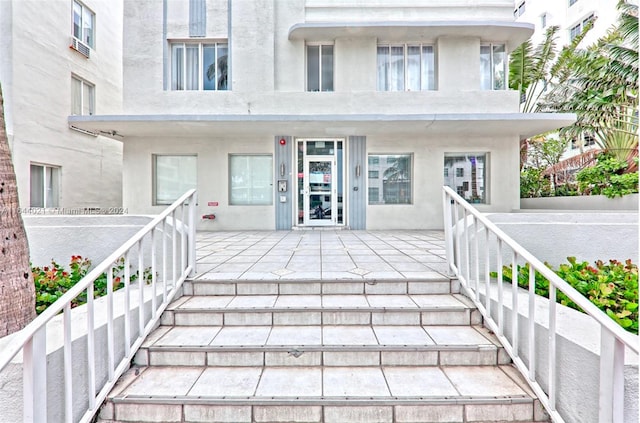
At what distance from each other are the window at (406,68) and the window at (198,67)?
458 cm

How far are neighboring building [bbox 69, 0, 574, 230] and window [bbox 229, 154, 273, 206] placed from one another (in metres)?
0.03

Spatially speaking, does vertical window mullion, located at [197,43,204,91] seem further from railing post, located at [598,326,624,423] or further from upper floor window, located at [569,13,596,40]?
upper floor window, located at [569,13,596,40]

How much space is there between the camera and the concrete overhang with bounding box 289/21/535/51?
8367 millimetres

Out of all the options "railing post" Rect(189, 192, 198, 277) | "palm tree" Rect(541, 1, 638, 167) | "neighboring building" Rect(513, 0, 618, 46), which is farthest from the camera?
"neighboring building" Rect(513, 0, 618, 46)

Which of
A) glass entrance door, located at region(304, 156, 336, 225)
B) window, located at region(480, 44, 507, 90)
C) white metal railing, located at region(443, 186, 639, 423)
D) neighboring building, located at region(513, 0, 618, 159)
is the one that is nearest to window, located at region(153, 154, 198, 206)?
glass entrance door, located at region(304, 156, 336, 225)

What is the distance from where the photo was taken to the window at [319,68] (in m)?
9.12

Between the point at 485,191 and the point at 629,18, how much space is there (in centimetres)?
560

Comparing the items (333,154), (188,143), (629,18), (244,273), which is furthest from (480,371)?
(629,18)

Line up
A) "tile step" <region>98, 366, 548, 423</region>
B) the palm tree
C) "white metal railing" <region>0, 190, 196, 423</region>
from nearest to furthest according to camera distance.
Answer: "white metal railing" <region>0, 190, 196, 423</region> < "tile step" <region>98, 366, 548, 423</region> < the palm tree

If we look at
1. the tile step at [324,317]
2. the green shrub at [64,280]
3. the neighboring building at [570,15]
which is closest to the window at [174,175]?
the green shrub at [64,280]

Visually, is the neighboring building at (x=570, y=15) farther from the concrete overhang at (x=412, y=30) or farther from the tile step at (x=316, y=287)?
the tile step at (x=316, y=287)

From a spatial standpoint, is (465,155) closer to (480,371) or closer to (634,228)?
(634,228)

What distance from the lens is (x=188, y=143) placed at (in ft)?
28.9

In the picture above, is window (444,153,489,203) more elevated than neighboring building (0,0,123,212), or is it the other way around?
neighboring building (0,0,123,212)
